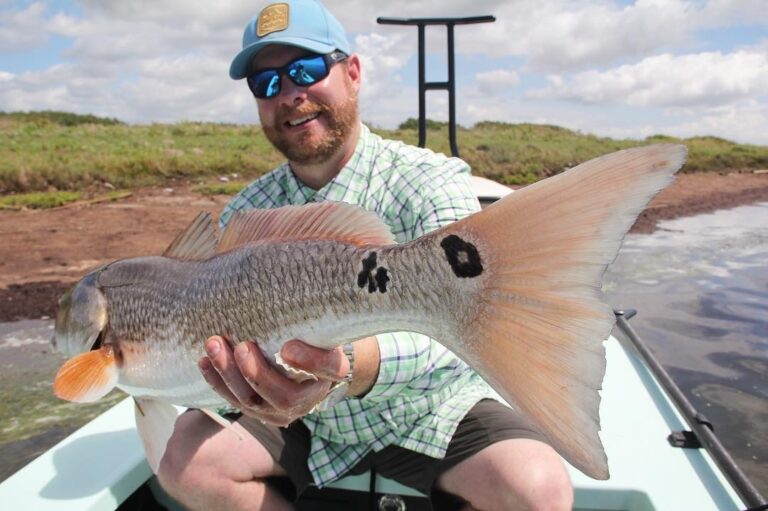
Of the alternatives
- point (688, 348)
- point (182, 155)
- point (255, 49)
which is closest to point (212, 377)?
point (255, 49)

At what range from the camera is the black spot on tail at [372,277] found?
1.55 metres

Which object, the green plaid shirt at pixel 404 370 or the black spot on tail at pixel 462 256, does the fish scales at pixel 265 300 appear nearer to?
the black spot on tail at pixel 462 256

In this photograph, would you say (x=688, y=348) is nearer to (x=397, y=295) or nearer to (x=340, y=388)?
(x=340, y=388)

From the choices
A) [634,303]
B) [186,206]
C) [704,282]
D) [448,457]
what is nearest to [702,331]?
[634,303]

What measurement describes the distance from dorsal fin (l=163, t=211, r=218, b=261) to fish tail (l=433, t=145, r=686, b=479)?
102cm

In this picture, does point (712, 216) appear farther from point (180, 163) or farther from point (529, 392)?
point (529, 392)

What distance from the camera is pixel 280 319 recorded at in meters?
1.79

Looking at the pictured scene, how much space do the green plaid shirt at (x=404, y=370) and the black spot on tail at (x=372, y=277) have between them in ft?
2.22

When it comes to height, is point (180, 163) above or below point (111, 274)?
above

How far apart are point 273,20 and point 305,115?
16.5 inches

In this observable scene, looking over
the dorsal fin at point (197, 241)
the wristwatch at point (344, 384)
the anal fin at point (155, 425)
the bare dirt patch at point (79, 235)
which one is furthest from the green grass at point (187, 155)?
the wristwatch at point (344, 384)

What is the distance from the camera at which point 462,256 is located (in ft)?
4.53

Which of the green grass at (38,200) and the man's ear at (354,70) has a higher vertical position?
the man's ear at (354,70)

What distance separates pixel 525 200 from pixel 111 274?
1686 millimetres
